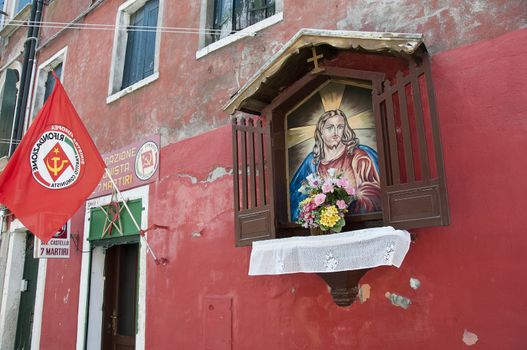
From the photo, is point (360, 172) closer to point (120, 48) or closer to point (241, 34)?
point (241, 34)

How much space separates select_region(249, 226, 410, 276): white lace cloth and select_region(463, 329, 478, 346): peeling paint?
2.34 feet

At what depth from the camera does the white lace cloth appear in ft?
11.8

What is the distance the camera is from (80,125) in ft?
20.4

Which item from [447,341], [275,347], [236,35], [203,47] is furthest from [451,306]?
[203,47]

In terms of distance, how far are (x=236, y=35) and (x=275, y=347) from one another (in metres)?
3.60

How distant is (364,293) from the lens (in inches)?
165

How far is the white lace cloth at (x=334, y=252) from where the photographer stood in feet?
11.8

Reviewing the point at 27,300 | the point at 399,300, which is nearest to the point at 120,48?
the point at 27,300

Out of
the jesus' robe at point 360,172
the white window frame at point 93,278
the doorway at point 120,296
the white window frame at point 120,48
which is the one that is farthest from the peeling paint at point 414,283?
the white window frame at point 120,48

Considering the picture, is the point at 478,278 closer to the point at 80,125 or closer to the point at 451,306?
the point at 451,306

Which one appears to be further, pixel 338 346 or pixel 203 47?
pixel 203 47

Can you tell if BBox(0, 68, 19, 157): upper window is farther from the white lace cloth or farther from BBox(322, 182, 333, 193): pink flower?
BBox(322, 182, 333, 193): pink flower

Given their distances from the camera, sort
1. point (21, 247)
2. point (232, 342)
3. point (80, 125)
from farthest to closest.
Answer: point (21, 247) < point (80, 125) < point (232, 342)

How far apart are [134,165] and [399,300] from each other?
4.45 meters
